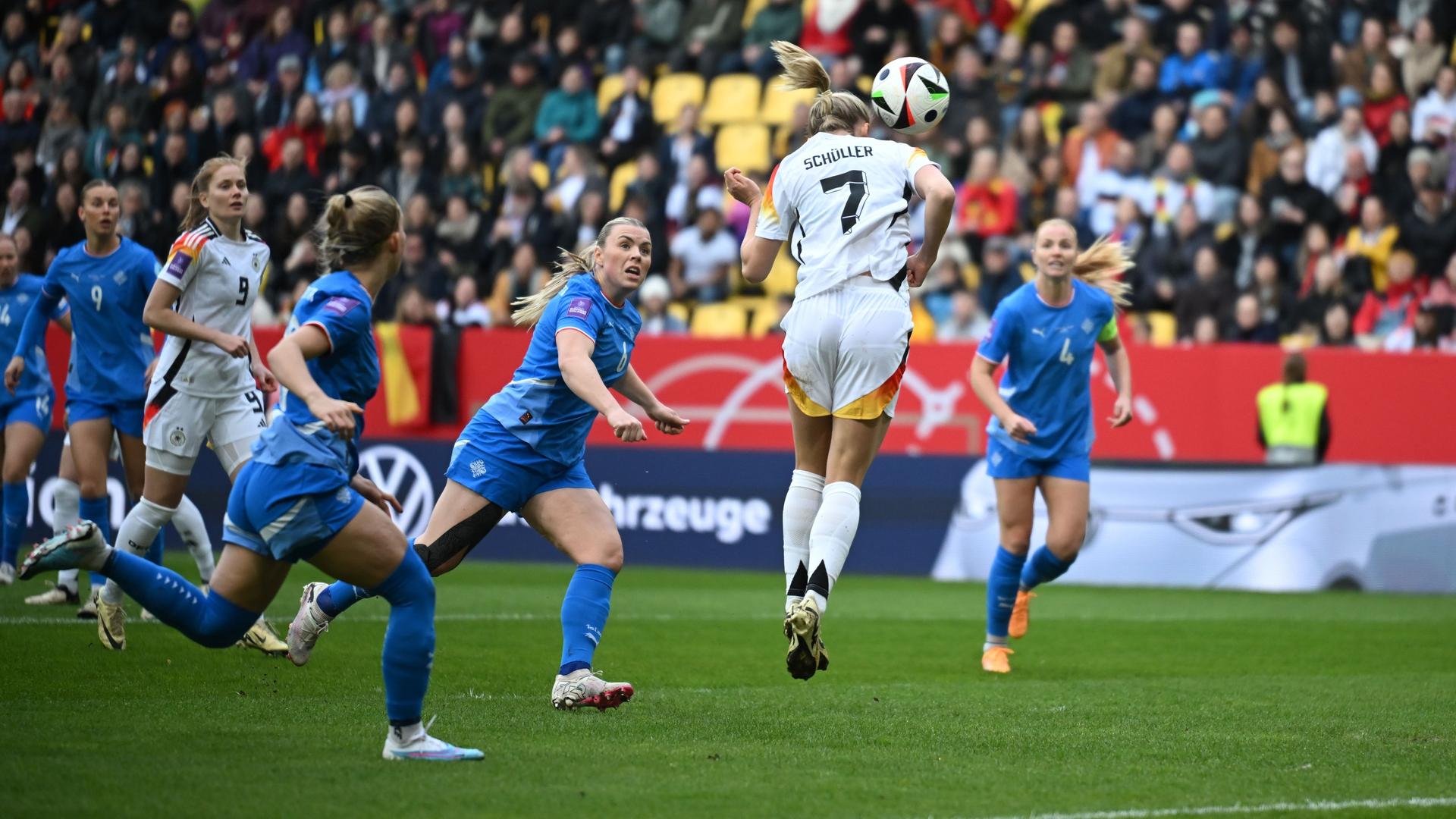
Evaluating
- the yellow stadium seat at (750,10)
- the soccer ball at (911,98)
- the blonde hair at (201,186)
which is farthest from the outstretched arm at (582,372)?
the yellow stadium seat at (750,10)

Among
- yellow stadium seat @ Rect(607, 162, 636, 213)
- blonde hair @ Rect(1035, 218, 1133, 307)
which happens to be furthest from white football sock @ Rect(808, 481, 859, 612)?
yellow stadium seat @ Rect(607, 162, 636, 213)

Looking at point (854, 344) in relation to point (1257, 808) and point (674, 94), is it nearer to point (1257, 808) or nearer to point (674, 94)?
point (1257, 808)

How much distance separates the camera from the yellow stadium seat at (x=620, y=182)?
20.6 meters

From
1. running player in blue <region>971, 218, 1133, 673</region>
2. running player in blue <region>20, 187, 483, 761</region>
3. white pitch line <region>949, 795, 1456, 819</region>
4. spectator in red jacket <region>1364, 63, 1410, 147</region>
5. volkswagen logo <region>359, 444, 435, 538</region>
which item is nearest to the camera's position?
white pitch line <region>949, 795, 1456, 819</region>

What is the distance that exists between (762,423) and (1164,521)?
4279 millimetres

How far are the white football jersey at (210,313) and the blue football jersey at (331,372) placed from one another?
3775 millimetres

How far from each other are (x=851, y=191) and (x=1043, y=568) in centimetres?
346

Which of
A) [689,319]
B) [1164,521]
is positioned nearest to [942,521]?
[1164,521]

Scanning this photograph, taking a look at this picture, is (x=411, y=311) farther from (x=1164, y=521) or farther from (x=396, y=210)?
(x=396, y=210)

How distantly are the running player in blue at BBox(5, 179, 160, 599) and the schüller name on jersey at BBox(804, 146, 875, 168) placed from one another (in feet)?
16.5

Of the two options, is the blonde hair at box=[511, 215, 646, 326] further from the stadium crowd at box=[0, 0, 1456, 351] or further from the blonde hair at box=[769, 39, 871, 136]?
the stadium crowd at box=[0, 0, 1456, 351]

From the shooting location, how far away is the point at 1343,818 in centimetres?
538

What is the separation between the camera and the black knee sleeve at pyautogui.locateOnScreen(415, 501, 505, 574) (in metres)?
7.26

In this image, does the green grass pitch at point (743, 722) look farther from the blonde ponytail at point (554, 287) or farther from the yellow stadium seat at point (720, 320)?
the yellow stadium seat at point (720, 320)
